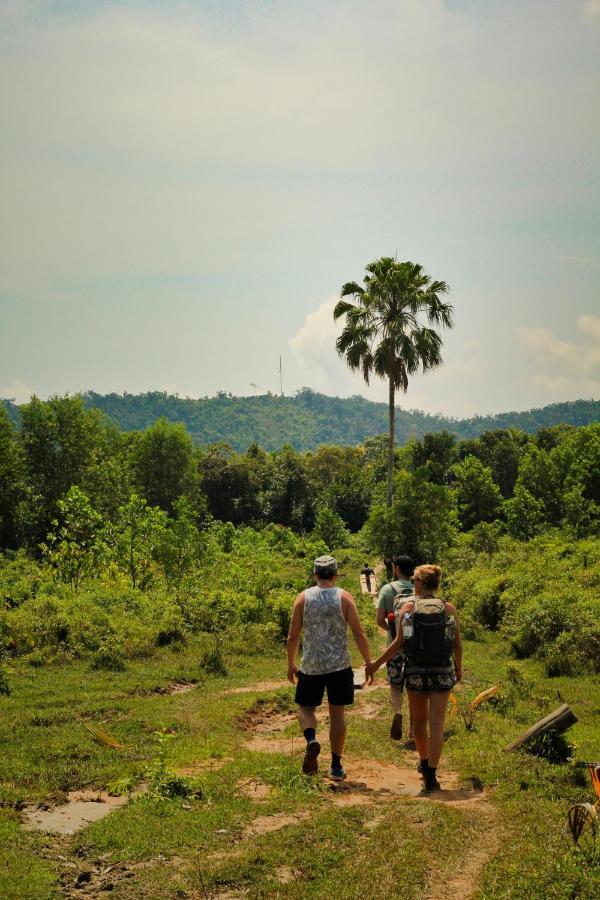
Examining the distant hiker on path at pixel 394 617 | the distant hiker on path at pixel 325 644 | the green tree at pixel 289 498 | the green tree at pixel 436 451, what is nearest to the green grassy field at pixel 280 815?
the distant hiker on path at pixel 394 617

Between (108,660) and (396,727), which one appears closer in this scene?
(396,727)

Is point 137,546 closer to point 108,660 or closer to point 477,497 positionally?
point 108,660

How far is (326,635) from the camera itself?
7453 millimetres

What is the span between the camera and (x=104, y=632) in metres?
18.1

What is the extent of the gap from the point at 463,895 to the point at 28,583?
848 inches

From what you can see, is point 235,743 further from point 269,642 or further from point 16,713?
point 269,642

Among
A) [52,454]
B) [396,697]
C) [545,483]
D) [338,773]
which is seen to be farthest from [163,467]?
[338,773]

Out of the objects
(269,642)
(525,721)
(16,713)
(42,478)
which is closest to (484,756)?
(525,721)

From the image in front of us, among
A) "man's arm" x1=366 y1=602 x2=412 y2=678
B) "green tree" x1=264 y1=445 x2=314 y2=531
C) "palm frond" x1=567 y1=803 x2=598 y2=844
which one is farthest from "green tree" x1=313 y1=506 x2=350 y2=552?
"palm frond" x1=567 y1=803 x2=598 y2=844

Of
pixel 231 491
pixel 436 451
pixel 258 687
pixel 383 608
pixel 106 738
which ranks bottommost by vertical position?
pixel 258 687

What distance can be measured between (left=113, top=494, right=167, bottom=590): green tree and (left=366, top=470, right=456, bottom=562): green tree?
27.0ft

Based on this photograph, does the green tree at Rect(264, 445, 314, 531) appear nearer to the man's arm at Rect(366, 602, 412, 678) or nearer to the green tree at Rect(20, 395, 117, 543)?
the green tree at Rect(20, 395, 117, 543)

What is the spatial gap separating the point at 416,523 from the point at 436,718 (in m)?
21.1

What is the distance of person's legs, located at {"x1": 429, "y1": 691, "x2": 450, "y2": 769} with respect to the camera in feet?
23.6
